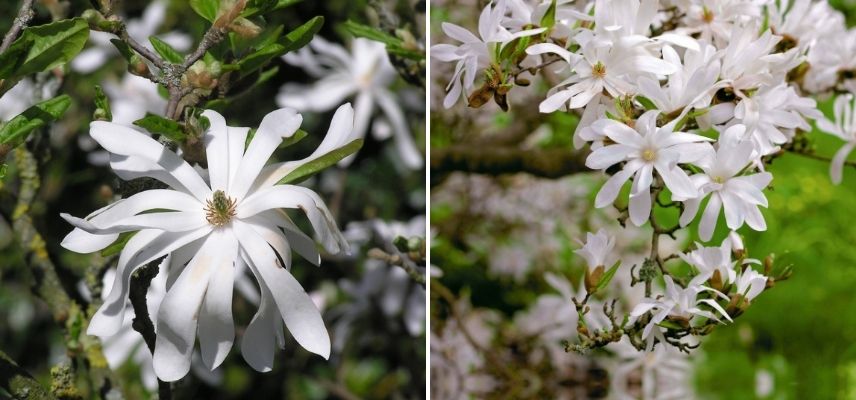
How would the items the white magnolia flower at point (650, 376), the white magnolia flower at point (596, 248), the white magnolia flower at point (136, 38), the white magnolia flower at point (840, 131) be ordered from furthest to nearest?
the white magnolia flower at point (650, 376), the white magnolia flower at point (136, 38), the white magnolia flower at point (840, 131), the white magnolia flower at point (596, 248)

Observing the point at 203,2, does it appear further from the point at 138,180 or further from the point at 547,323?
the point at 547,323

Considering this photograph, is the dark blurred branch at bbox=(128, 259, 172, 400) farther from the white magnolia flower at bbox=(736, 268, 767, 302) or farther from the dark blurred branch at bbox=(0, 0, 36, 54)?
the white magnolia flower at bbox=(736, 268, 767, 302)

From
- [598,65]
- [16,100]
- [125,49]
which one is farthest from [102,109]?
[16,100]

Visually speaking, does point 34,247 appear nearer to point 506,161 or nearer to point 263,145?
point 263,145

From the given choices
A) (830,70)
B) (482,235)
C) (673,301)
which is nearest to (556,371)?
(482,235)

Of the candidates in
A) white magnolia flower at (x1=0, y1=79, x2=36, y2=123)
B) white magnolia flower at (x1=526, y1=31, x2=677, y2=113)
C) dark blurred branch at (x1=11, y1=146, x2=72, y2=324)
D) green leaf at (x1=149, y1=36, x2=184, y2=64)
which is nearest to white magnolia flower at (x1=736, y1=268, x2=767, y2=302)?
white magnolia flower at (x1=526, y1=31, x2=677, y2=113)

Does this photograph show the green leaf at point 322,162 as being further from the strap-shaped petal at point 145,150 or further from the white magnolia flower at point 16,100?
the white magnolia flower at point 16,100

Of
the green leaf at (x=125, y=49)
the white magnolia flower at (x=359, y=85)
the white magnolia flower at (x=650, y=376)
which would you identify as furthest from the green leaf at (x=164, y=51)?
the white magnolia flower at (x=650, y=376)
